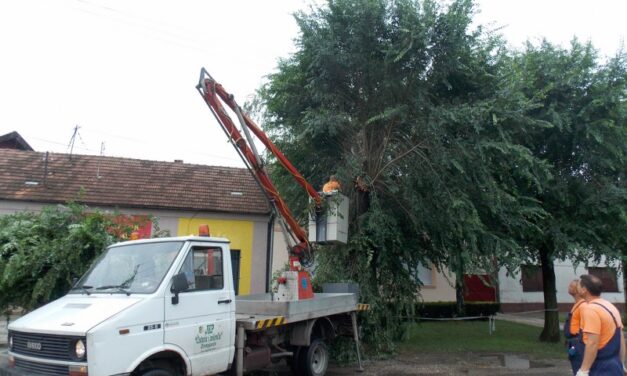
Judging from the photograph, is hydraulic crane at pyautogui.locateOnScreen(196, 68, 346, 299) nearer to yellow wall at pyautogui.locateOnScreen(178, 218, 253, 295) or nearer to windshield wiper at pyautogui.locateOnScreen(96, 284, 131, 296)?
windshield wiper at pyautogui.locateOnScreen(96, 284, 131, 296)

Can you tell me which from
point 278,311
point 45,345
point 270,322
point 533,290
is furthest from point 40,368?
point 533,290

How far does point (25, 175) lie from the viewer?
688 inches

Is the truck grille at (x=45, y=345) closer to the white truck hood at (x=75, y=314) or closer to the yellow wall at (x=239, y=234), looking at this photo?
the white truck hood at (x=75, y=314)

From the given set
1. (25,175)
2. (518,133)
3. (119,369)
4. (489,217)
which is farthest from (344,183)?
(25,175)

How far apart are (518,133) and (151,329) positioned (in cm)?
1047

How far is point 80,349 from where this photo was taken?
492cm

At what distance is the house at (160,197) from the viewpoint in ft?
55.2

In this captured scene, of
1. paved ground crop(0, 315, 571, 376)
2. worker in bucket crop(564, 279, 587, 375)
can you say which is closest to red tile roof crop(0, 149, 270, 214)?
paved ground crop(0, 315, 571, 376)

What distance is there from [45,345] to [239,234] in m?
12.5

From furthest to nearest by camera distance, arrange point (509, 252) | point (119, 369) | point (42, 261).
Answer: point (509, 252) < point (42, 261) < point (119, 369)

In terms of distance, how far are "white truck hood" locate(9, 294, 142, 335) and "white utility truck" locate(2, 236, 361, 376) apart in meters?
0.01

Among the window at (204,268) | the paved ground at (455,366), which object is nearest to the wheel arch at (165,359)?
the window at (204,268)

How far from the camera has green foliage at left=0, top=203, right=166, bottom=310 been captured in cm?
758

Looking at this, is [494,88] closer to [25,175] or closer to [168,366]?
[168,366]
